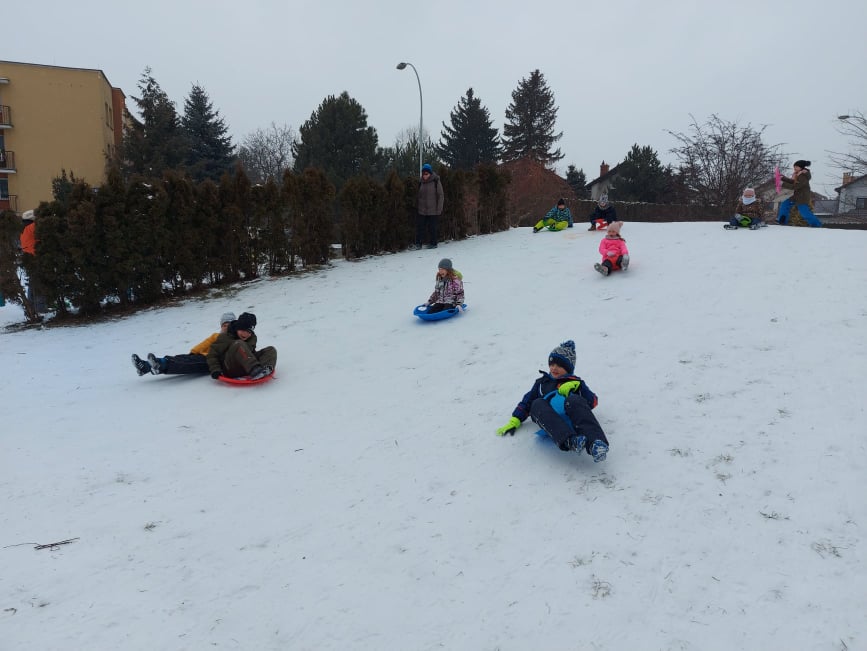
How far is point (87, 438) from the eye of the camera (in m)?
4.95

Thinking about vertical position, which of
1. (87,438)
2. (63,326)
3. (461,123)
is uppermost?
(461,123)

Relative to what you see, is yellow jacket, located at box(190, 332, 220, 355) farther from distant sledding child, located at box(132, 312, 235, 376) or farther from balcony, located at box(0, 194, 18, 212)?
balcony, located at box(0, 194, 18, 212)

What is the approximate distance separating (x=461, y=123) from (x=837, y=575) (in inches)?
1775

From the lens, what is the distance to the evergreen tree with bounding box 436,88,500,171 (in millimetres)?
43688

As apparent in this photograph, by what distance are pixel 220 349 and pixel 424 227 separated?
9.00 m

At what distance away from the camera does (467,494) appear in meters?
3.82

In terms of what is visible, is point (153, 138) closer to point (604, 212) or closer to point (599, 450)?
point (604, 212)

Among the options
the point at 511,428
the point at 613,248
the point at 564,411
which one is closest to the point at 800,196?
the point at 613,248

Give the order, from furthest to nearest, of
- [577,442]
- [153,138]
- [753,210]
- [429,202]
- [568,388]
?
[153,138] < [429,202] < [753,210] < [568,388] < [577,442]

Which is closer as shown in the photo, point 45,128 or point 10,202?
point 10,202

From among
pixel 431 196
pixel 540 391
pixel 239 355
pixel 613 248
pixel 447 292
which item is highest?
pixel 431 196

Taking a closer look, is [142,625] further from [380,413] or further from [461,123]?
[461,123]

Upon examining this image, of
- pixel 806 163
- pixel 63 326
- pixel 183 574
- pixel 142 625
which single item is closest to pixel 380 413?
pixel 183 574

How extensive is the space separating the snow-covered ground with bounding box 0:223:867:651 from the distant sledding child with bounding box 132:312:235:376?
27 cm
